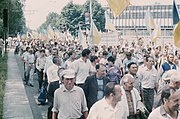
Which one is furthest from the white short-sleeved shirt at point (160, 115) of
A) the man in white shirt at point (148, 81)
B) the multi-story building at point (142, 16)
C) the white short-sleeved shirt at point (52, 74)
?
the multi-story building at point (142, 16)

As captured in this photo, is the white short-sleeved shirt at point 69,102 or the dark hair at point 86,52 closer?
the white short-sleeved shirt at point 69,102

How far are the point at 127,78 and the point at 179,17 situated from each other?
6.21 metres

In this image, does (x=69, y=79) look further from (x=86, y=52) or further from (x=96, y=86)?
(x=86, y=52)

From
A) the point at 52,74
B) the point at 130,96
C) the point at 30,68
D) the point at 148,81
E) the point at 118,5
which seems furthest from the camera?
the point at 30,68

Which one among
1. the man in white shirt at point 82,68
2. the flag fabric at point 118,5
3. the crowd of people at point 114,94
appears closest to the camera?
the crowd of people at point 114,94

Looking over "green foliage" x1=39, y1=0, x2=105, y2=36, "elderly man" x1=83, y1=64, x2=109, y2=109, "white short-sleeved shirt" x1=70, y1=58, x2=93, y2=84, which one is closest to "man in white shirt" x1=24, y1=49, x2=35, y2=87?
"white short-sleeved shirt" x1=70, y1=58, x2=93, y2=84

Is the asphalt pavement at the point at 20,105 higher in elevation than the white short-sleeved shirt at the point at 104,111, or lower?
lower

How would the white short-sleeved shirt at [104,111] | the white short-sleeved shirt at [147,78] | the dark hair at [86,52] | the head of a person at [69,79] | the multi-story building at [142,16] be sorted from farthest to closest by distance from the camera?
1. the multi-story building at [142,16]
2. the dark hair at [86,52]
3. the white short-sleeved shirt at [147,78]
4. the head of a person at [69,79]
5. the white short-sleeved shirt at [104,111]

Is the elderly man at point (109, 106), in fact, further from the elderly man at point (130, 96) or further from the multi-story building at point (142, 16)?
the multi-story building at point (142, 16)

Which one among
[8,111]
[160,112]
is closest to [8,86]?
[8,111]

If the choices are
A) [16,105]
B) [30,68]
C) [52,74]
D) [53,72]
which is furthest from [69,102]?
[30,68]

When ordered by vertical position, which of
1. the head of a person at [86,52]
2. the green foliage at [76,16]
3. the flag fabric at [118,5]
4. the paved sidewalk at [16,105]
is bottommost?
the paved sidewalk at [16,105]

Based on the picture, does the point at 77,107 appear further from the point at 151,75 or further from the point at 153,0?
the point at 153,0

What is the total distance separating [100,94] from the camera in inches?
359
